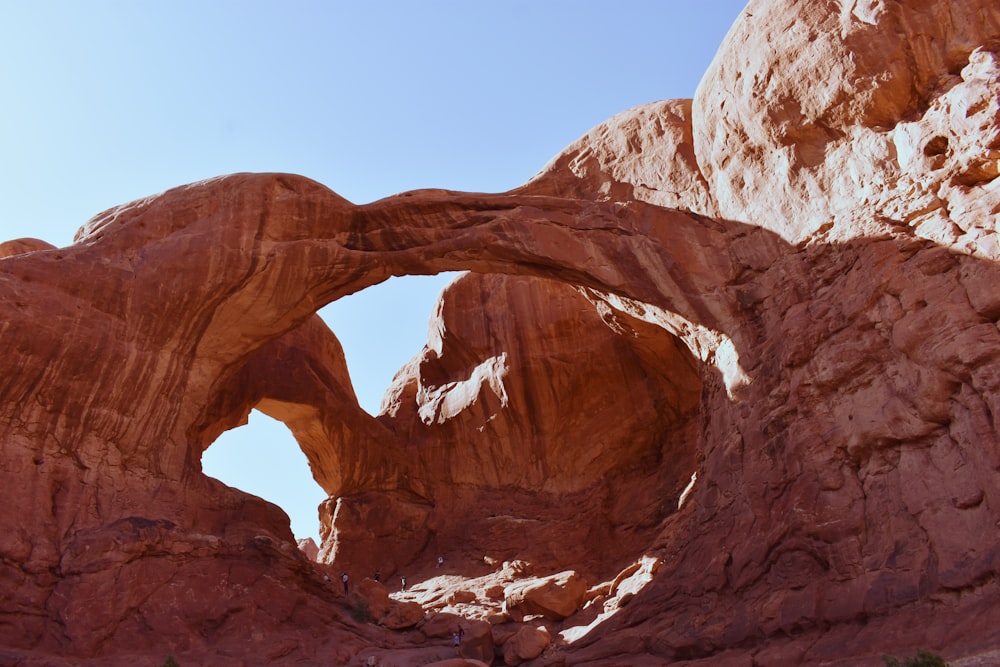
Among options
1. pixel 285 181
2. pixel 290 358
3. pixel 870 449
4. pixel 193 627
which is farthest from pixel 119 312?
pixel 870 449

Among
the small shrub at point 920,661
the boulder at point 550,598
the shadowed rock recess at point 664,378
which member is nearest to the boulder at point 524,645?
the shadowed rock recess at point 664,378

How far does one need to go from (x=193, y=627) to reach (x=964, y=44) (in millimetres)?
16864

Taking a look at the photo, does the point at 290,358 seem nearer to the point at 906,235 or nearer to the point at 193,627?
the point at 193,627

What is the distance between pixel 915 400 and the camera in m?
12.5

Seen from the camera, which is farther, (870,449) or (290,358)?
(290,358)

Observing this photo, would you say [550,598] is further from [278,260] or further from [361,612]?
[278,260]

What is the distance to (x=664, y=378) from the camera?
79.5 ft

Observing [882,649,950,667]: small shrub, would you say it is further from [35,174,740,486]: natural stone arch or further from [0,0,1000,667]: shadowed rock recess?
[35,174,740,486]: natural stone arch

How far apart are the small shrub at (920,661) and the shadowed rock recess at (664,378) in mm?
441

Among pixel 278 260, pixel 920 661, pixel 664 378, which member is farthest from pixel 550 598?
pixel 920 661

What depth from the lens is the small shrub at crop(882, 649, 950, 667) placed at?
921cm

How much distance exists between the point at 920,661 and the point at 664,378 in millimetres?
14883

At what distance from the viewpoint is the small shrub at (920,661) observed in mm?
9213

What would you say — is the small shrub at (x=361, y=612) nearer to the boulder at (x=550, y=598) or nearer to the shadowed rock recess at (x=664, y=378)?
the shadowed rock recess at (x=664, y=378)
